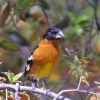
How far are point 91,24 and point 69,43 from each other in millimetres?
424

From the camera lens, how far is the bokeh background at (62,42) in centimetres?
465

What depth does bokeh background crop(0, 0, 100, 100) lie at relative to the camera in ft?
15.3

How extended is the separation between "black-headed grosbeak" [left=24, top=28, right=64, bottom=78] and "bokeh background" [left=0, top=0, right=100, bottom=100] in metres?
0.09

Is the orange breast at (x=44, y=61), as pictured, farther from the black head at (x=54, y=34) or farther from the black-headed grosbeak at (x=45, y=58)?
the black head at (x=54, y=34)

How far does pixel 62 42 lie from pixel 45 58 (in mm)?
1435

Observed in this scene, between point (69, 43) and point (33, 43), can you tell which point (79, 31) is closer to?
point (69, 43)

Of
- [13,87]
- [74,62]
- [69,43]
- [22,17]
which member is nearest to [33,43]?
[69,43]

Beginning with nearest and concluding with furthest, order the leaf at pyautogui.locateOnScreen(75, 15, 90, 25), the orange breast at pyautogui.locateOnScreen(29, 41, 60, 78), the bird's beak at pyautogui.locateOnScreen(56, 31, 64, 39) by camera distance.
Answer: the orange breast at pyautogui.locateOnScreen(29, 41, 60, 78)
the bird's beak at pyautogui.locateOnScreen(56, 31, 64, 39)
the leaf at pyautogui.locateOnScreen(75, 15, 90, 25)

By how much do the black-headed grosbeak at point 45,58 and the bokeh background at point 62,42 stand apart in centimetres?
9

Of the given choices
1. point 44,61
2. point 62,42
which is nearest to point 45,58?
point 44,61

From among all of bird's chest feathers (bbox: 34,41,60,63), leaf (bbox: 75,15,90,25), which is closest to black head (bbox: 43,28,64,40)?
bird's chest feathers (bbox: 34,41,60,63)

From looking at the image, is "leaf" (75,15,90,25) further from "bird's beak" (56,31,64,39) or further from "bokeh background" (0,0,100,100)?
"bird's beak" (56,31,64,39)

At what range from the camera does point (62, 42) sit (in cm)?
591

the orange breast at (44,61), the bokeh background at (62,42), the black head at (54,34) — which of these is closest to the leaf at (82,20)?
the bokeh background at (62,42)
